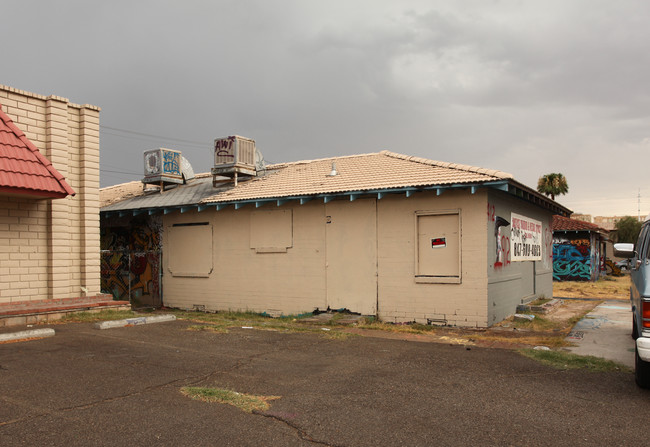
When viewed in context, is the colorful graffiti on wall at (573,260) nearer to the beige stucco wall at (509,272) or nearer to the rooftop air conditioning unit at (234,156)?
the beige stucco wall at (509,272)

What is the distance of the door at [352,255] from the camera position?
521 inches

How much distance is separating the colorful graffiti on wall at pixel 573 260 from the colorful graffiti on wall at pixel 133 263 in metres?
26.0

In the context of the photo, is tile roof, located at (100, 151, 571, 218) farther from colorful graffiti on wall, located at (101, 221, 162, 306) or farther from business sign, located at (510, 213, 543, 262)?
colorful graffiti on wall, located at (101, 221, 162, 306)

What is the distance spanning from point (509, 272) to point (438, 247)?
2.78 meters

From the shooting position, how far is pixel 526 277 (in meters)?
16.1

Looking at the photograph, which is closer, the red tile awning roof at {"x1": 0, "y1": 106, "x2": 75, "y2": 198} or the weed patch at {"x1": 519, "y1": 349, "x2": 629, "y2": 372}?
the weed patch at {"x1": 519, "y1": 349, "x2": 629, "y2": 372}

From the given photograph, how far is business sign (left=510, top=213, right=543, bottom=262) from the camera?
47.1 ft

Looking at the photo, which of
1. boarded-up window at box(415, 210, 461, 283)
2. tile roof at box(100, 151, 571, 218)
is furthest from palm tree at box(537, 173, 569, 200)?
boarded-up window at box(415, 210, 461, 283)

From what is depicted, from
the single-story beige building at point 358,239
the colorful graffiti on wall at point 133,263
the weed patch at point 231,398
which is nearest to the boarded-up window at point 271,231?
the single-story beige building at point 358,239

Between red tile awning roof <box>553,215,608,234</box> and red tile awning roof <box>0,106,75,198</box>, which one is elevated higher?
red tile awning roof <box>0,106,75,198</box>

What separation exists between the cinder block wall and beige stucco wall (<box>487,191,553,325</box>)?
992cm

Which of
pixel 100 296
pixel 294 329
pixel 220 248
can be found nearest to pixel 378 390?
pixel 294 329

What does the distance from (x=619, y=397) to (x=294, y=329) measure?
675cm

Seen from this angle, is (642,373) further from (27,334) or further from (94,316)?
(94,316)
